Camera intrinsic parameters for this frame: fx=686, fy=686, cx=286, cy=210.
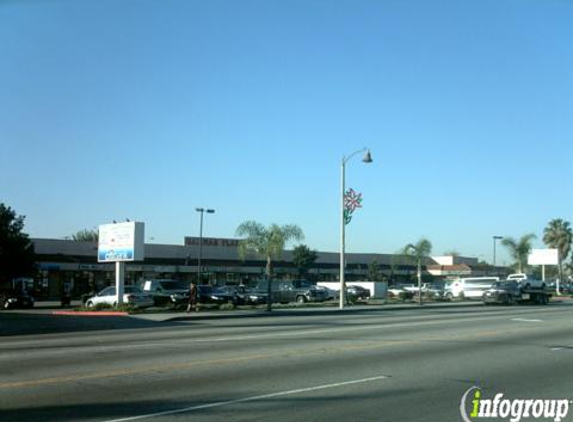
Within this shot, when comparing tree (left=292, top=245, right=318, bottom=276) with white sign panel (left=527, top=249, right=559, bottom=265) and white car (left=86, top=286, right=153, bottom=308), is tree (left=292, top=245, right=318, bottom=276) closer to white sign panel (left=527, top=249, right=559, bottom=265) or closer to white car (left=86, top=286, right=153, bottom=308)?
white sign panel (left=527, top=249, right=559, bottom=265)

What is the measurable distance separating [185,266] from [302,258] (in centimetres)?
1601

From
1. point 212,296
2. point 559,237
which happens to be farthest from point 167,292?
point 559,237

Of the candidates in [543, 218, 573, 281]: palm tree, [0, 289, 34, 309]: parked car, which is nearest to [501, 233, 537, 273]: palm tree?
[543, 218, 573, 281]: palm tree

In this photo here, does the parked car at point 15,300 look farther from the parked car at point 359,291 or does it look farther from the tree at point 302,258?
the tree at point 302,258

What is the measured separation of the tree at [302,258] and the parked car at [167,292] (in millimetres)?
40009

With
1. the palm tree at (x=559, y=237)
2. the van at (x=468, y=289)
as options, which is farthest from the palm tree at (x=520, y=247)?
the van at (x=468, y=289)

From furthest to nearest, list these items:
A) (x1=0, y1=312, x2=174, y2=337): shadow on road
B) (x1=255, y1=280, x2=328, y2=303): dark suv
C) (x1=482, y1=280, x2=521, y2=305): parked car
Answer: (x1=255, y1=280, x2=328, y2=303): dark suv
(x1=482, y1=280, x2=521, y2=305): parked car
(x1=0, y1=312, x2=174, y2=337): shadow on road

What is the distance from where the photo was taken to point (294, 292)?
1858 inches

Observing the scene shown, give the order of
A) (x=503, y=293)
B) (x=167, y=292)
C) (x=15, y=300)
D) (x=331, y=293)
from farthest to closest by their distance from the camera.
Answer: (x=331, y=293) → (x=15, y=300) → (x=503, y=293) → (x=167, y=292)

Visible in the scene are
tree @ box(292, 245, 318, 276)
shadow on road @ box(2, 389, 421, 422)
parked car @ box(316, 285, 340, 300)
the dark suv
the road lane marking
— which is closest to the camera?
shadow on road @ box(2, 389, 421, 422)

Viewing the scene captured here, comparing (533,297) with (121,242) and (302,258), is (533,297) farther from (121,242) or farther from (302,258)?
(302,258)

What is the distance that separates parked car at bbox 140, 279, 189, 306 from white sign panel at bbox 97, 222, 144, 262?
2961 mm

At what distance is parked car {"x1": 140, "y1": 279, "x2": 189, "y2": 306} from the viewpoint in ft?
126

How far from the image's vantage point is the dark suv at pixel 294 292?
46875 mm
